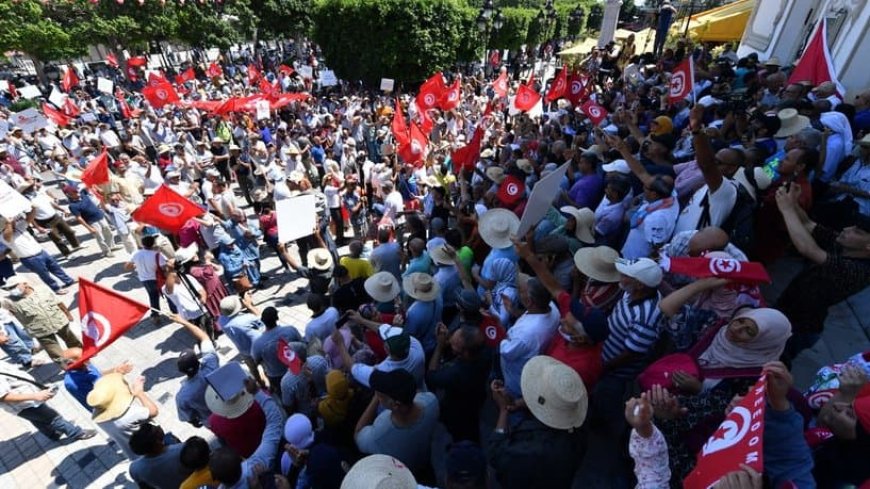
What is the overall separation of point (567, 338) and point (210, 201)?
722cm

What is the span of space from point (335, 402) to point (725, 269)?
2.80 meters

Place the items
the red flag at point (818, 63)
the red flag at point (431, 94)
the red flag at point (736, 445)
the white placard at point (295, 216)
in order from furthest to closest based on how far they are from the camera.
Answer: the red flag at point (431, 94) < the red flag at point (818, 63) < the white placard at point (295, 216) < the red flag at point (736, 445)

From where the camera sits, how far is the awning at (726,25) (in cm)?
2046

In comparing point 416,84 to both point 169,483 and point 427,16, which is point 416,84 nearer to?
point 427,16

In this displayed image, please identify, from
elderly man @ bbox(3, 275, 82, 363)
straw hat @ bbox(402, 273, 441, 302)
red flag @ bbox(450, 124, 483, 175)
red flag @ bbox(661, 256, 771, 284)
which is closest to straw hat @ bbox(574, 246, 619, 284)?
red flag @ bbox(661, 256, 771, 284)

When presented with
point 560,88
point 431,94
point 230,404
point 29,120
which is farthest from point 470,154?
point 29,120

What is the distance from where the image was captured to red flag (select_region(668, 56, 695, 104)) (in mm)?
7016

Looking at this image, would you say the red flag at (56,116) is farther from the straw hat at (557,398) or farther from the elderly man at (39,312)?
the straw hat at (557,398)

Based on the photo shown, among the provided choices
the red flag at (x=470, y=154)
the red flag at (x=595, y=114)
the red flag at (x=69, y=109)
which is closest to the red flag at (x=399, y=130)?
the red flag at (x=470, y=154)

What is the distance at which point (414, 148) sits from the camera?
9375 mm

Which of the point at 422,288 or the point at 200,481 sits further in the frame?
the point at 422,288

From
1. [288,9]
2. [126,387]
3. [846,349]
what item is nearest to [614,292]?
[846,349]

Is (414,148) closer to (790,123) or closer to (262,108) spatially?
(790,123)

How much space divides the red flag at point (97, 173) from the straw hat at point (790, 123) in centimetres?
1139
